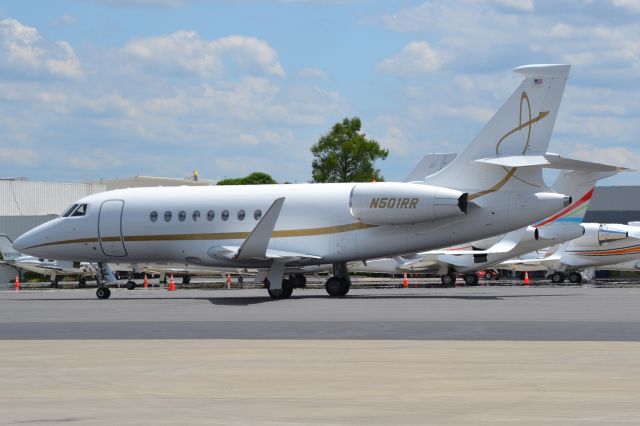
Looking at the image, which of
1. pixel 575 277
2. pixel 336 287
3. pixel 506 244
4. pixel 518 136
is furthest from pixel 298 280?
pixel 575 277

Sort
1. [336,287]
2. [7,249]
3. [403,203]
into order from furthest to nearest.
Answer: [7,249] → [336,287] → [403,203]

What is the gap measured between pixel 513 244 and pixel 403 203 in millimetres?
17152

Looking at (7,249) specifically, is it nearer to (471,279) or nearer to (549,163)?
(471,279)

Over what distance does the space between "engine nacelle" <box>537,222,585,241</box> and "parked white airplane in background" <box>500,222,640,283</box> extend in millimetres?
8803

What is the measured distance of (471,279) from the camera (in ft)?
173

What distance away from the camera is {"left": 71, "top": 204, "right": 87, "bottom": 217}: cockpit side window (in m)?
37.2

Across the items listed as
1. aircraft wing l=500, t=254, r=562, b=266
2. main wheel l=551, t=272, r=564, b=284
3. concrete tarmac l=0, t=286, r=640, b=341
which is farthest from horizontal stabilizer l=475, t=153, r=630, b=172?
main wheel l=551, t=272, r=564, b=284

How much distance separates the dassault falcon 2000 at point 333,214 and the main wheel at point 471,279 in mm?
18104

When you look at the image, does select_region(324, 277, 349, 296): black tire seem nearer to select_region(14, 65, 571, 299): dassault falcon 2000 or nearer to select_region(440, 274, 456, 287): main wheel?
select_region(14, 65, 571, 299): dassault falcon 2000

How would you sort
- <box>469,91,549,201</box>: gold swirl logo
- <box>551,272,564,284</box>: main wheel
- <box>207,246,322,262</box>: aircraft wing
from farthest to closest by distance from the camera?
<box>551,272,564,284</box>: main wheel, <box>207,246,322,262</box>: aircraft wing, <box>469,91,549,201</box>: gold swirl logo

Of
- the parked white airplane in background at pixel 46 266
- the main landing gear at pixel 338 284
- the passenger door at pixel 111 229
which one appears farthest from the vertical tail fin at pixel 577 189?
the parked white airplane in background at pixel 46 266
